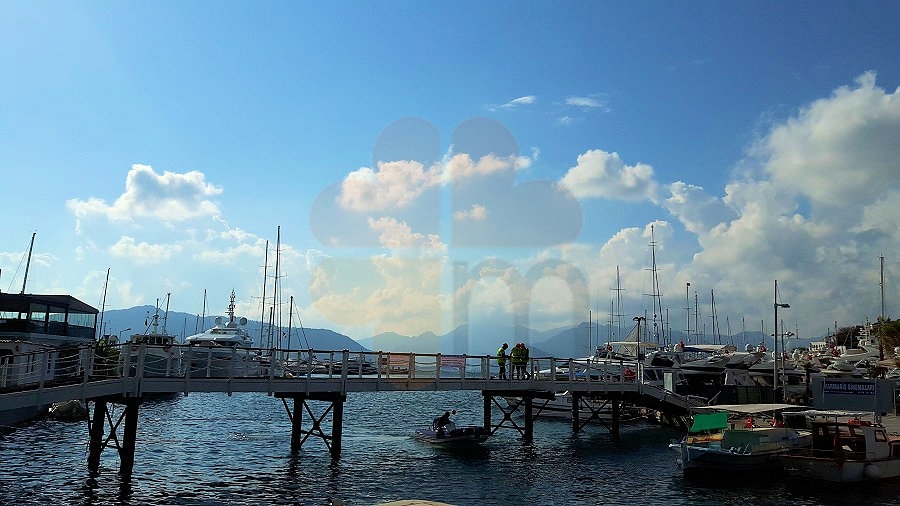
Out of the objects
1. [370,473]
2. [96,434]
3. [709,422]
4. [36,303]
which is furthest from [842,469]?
[36,303]

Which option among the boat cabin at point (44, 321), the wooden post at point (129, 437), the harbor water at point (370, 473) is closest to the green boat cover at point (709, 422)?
the harbor water at point (370, 473)

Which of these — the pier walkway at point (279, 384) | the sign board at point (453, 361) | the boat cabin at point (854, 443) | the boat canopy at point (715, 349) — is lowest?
the boat cabin at point (854, 443)

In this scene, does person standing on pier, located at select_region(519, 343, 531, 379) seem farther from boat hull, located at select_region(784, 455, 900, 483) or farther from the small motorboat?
boat hull, located at select_region(784, 455, 900, 483)

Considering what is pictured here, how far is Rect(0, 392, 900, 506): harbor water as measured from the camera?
1008 inches

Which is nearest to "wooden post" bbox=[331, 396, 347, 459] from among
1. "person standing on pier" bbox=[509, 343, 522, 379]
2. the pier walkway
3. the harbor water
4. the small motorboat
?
the pier walkway

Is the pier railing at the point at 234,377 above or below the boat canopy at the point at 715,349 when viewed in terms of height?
below

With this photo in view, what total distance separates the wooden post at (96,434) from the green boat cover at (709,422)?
2573cm

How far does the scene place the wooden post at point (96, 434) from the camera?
26875 mm

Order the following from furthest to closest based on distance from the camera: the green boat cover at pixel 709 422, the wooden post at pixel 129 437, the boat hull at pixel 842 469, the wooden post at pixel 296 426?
the wooden post at pixel 296 426 < the green boat cover at pixel 709 422 < the boat hull at pixel 842 469 < the wooden post at pixel 129 437

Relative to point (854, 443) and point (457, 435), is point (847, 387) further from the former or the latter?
point (457, 435)

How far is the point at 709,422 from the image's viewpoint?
104ft

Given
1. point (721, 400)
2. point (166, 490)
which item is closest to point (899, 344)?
point (721, 400)

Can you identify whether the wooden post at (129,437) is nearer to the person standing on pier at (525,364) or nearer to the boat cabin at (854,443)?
the person standing on pier at (525,364)

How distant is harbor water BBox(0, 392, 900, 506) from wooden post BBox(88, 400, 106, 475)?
0.60 m
